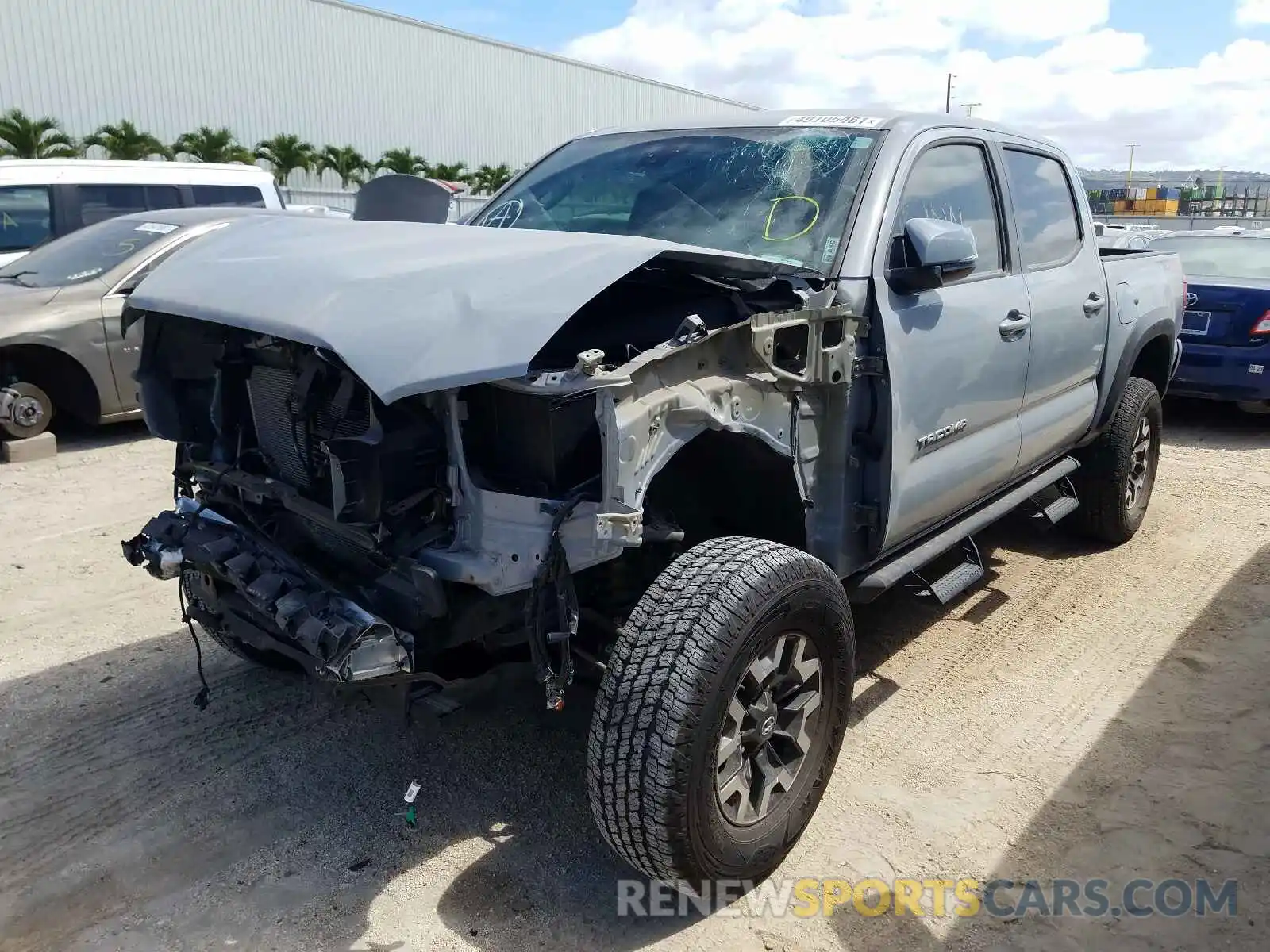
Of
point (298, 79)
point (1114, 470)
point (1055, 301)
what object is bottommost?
point (1114, 470)

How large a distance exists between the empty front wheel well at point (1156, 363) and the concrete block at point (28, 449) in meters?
7.01

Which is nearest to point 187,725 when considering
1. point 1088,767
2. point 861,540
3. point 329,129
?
point 861,540

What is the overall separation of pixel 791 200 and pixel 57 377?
615 centimetres

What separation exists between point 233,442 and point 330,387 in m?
0.59

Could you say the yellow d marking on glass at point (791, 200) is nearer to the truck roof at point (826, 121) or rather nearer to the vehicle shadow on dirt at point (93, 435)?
the truck roof at point (826, 121)

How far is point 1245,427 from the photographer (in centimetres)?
870

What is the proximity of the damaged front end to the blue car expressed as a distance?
634 centimetres

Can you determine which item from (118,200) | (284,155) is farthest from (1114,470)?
(284,155)

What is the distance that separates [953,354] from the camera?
354 centimetres

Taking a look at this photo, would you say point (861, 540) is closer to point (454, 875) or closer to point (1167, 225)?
point (454, 875)

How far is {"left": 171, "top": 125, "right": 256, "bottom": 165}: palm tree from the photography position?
2855 cm

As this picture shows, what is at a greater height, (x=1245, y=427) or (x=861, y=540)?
(x=861, y=540)

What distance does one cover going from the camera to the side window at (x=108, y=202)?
9180 millimetres

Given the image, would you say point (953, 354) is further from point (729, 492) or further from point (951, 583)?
point (729, 492)
